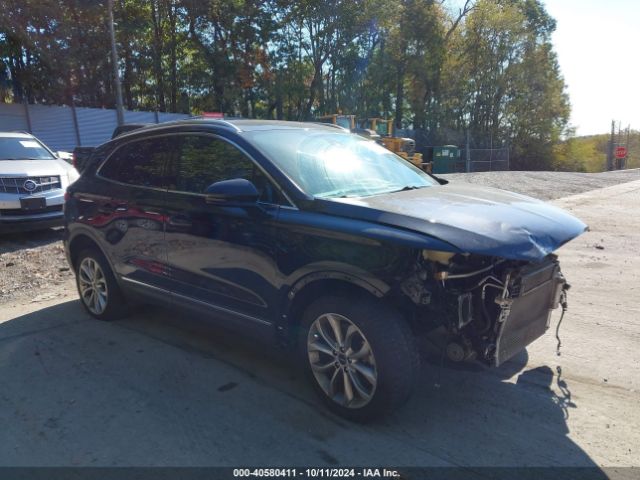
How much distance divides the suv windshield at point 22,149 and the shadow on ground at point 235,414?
232 inches

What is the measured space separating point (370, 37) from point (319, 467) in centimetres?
3905

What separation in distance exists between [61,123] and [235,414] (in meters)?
22.7

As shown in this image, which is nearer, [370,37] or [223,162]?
[223,162]

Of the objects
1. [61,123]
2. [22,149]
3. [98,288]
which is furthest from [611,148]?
[98,288]

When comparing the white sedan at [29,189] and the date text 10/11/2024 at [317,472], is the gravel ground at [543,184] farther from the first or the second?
the date text 10/11/2024 at [317,472]

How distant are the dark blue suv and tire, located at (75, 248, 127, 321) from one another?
427mm

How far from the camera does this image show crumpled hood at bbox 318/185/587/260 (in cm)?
264

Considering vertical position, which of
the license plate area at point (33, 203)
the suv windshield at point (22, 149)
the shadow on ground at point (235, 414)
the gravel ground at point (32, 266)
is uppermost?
the suv windshield at point (22, 149)

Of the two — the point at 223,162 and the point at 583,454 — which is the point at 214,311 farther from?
the point at 583,454

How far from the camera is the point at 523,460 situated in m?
2.71

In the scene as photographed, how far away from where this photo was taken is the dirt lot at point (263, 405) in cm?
280

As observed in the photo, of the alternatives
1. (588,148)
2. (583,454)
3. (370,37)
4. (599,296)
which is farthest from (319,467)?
(588,148)

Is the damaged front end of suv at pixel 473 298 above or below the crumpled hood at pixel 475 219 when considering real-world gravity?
below

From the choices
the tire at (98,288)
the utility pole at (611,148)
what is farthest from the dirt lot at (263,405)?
the utility pole at (611,148)
